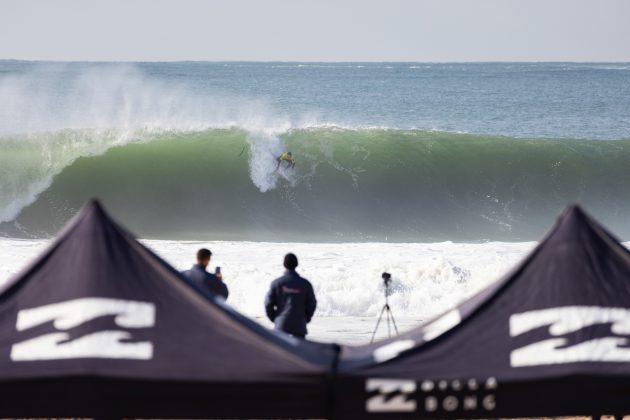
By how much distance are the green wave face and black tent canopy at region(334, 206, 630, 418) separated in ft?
56.3

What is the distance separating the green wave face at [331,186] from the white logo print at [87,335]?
1714 cm

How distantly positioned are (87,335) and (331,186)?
71.9 feet

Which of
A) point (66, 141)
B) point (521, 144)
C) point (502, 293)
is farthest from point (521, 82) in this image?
point (502, 293)

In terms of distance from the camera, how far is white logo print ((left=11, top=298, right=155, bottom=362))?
4883 millimetres

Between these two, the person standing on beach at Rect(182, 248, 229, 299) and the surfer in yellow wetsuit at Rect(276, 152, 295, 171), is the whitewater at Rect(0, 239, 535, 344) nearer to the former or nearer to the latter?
the person standing on beach at Rect(182, 248, 229, 299)

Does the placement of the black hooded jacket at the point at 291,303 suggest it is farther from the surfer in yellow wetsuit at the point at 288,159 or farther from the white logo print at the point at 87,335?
the surfer in yellow wetsuit at the point at 288,159

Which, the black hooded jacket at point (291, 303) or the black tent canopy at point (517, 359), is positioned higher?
the black hooded jacket at point (291, 303)

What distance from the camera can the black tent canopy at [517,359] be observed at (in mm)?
4961

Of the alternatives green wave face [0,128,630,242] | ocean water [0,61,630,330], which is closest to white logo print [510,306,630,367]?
ocean water [0,61,630,330]

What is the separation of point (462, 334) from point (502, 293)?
0.27 meters

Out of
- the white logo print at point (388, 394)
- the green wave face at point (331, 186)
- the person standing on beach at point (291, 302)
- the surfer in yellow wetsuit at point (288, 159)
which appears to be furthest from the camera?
the surfer in yellow wetsuit at point (288, 159)

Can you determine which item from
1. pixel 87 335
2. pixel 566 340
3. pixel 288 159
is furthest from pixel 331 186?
pixel 87 335

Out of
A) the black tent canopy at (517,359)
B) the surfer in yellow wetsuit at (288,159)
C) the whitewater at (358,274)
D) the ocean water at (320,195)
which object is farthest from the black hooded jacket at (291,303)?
the surfer in yellow wetsuit at (288,159)

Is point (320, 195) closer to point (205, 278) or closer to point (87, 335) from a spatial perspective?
point (205, 278)
